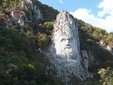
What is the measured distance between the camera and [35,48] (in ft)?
314

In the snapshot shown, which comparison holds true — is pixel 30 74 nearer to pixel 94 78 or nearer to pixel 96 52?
pixel 94 78

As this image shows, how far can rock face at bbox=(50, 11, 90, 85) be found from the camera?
92863 mm

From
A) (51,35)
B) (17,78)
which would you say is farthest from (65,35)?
(17,78)

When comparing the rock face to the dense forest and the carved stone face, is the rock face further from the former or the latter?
the dense forest

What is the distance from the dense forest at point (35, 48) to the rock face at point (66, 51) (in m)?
2.33

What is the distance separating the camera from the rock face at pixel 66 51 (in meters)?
92.9

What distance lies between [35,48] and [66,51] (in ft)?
22.7

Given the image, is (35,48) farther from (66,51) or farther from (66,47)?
(66,47)

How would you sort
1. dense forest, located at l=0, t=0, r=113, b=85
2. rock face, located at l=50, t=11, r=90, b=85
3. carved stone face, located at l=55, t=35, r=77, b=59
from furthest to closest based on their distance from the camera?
carved stone face, located at l=55, t=35, r=77, b=59 < rock face, located at l=50, t=11, r=90, b=85 < dense forest, located at l=0, t=0, r=113, b=85

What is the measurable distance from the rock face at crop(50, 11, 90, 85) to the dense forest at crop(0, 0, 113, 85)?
233 cm

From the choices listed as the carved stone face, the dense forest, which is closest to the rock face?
the carved stone face

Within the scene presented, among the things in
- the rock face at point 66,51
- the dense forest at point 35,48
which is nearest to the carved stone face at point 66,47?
the rock face at point 66,51

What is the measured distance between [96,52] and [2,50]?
38734 mm

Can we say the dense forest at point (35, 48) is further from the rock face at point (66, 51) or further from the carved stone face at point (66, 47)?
the carved stone face at point (66, 47)
